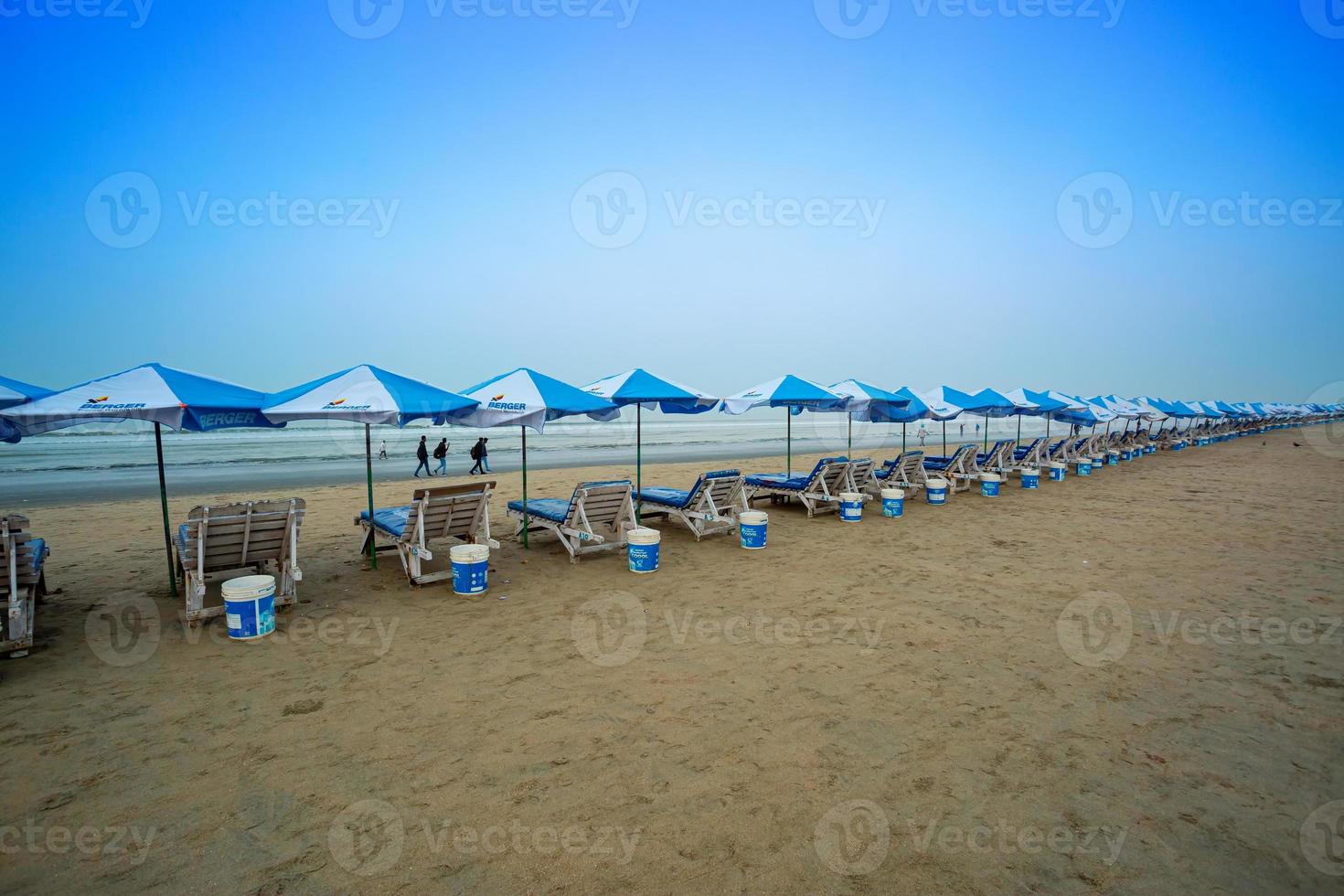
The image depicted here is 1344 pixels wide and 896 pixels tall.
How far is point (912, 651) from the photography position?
4.73 m

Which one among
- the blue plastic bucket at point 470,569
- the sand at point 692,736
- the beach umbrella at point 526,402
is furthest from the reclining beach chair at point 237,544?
the beach umbrella at point 526,402

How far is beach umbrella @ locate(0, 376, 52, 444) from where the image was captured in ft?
18.1

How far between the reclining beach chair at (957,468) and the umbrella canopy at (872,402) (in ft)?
5.06

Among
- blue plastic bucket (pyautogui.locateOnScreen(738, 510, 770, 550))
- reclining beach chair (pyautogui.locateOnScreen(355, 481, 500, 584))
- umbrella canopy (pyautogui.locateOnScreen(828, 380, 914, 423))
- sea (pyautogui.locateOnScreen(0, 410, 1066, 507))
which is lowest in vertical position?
sea (pyautogui.locateOnScreen(0, 410, 1066, 507))

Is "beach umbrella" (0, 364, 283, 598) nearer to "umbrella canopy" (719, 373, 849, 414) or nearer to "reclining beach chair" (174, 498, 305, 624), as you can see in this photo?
"reclining beach chair" (174, 498, 305, 624)

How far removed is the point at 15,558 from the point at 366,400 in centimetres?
275

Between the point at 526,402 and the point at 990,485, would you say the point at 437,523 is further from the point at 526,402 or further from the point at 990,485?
the point at 990,485

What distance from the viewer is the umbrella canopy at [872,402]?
1235 centimetres

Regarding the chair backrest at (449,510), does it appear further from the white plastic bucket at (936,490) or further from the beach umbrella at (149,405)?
the white plastic bucket at (936,490)

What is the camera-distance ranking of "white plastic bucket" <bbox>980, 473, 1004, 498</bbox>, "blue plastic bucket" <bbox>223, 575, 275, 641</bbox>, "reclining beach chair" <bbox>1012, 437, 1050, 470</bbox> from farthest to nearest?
"reclining beach chair" <bbox>1012, 437, 1050, 470</bbox>, "white plastic bucket" <bbox>980, 473, 1004, 498</bbox>, "blue plastic bucket" <bbox>223, 575, 275, 641</bbox>

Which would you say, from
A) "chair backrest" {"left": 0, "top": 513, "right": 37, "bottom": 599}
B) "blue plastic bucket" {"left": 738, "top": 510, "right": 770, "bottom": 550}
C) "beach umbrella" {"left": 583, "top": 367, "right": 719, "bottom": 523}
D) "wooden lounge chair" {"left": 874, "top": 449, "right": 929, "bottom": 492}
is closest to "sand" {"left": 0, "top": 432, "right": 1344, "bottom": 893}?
"chair backrest" {"left": 0, "top": 513, "right": 37, "bottom": 599}

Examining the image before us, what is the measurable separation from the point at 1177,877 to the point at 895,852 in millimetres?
1091

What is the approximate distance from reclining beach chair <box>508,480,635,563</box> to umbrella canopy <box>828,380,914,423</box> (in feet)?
19.9

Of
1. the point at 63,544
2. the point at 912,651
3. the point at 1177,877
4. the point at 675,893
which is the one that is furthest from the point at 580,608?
the point at 63,544
